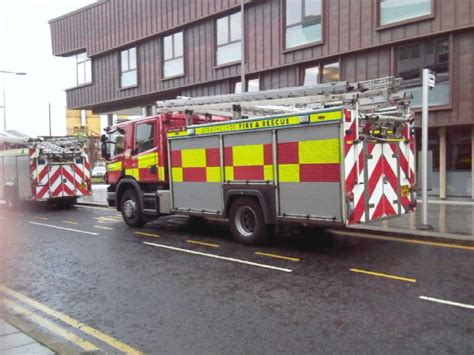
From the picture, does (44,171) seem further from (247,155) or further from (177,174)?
(247,155)

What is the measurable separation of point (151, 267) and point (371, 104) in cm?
481

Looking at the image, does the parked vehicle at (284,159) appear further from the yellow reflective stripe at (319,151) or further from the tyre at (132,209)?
the tyre at (132,209)

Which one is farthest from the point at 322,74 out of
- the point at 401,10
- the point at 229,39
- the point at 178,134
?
the point at 178,134

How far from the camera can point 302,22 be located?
18.7 m

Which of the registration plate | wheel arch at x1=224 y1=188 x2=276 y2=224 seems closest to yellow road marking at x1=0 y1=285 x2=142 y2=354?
wheel arch at x1=224 y1=188 x2=276 y2=224

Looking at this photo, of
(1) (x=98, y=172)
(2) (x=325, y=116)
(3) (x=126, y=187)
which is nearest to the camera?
(2) (x=325, y=116)

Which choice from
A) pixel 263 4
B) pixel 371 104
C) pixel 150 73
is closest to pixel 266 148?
pixel 371 104

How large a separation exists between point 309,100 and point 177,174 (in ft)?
11.0

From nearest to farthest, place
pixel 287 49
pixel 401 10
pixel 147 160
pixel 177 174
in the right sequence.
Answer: pixel 177 174 → pixel 147 160 → pixel 401 10 → pixel 287 49

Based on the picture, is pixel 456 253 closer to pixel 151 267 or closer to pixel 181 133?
pixel 151 267

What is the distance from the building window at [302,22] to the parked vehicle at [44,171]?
31.5 ft

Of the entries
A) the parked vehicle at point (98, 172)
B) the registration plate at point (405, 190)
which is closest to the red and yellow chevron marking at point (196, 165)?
the registration plate at point (405, 190)

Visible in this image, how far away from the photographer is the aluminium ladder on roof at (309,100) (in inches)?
313

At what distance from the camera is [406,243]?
870cm
